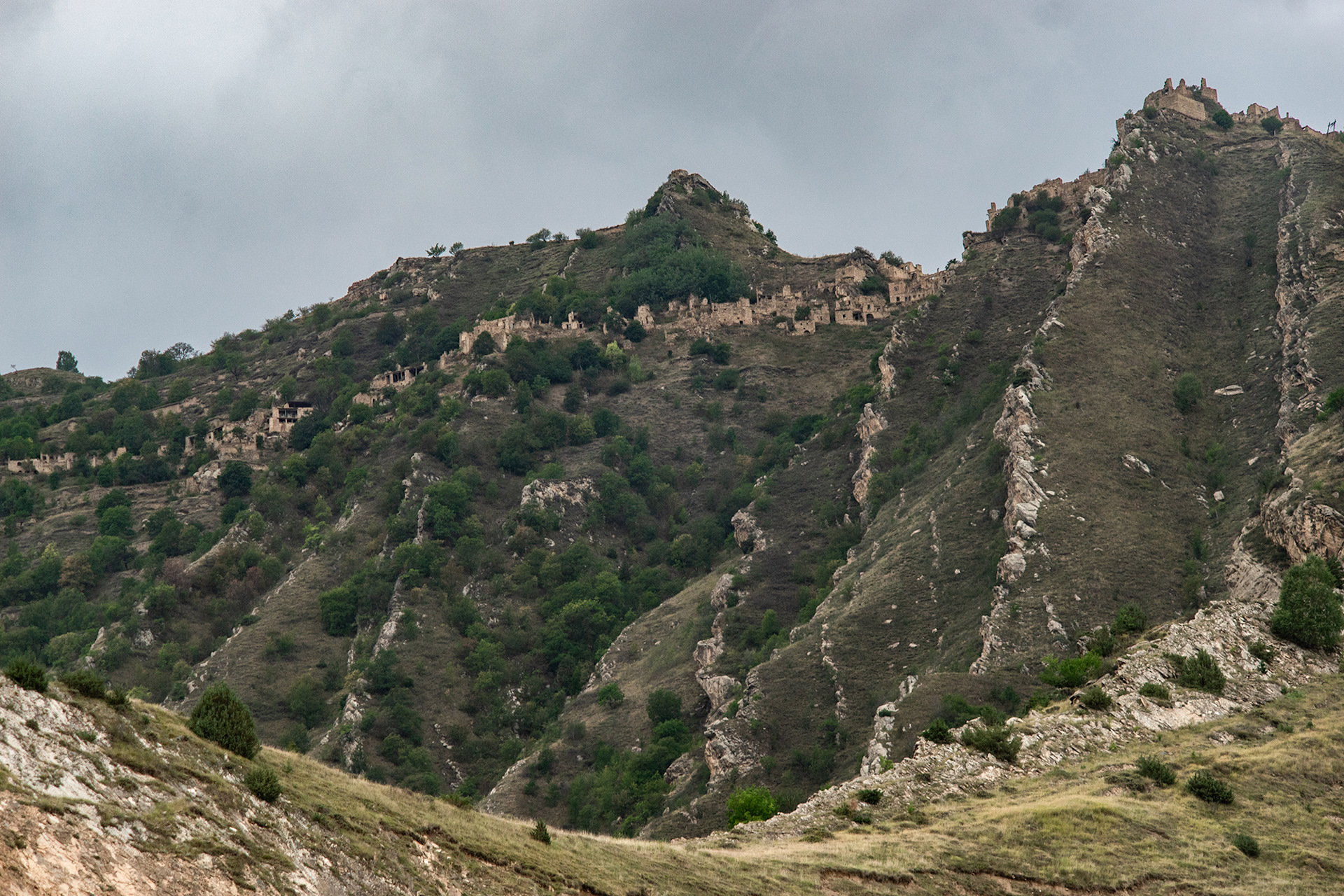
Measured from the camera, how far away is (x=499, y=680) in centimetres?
8525

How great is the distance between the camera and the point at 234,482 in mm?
115250

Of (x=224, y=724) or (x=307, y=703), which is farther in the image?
(x=307, y=703)

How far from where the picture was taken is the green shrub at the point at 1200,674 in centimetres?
4731

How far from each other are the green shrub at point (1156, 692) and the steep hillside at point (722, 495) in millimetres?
1031

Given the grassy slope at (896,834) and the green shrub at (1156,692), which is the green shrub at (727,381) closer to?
the green shrub at (1156,692)

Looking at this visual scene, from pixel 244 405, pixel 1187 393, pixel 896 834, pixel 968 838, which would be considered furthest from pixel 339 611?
pixel 968 838

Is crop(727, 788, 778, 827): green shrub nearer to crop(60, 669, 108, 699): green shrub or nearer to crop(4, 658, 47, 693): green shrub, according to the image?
crop(60, 669, 108, 699): green shrub

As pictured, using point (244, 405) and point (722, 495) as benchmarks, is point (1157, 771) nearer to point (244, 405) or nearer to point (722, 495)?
point (722, 495)

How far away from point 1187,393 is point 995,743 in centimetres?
3775

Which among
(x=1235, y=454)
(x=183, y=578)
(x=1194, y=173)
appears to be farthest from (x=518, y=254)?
(x=1235, y=454)

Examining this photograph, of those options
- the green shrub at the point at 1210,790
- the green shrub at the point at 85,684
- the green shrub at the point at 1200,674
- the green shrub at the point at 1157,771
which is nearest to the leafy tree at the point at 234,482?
the green shrub at the point at 1200,674

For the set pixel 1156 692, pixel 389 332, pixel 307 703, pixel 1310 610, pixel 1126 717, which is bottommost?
pixel 307 703

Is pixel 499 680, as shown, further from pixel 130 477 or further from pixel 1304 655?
pixel 130 477

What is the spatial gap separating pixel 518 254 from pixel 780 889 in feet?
457
